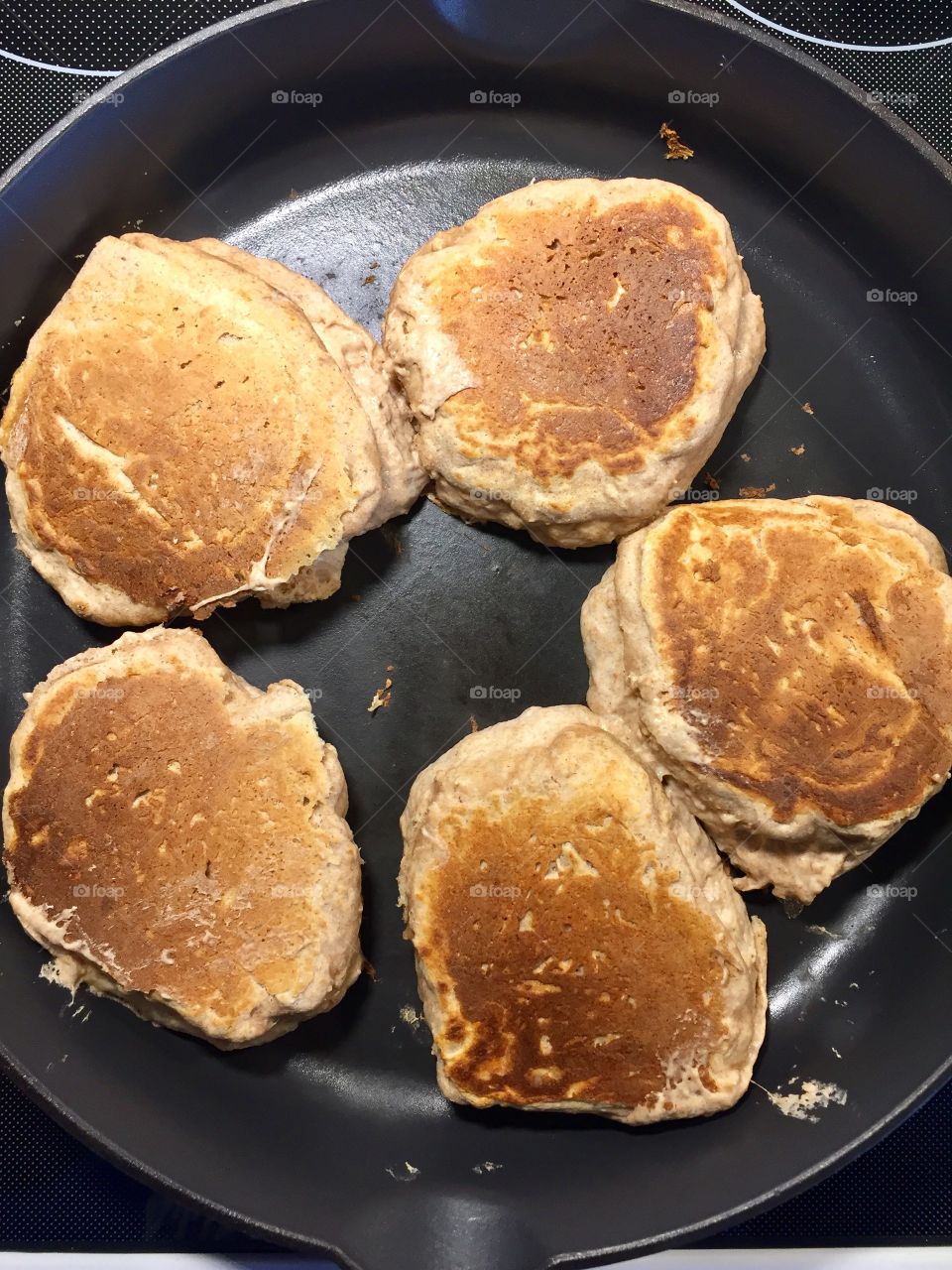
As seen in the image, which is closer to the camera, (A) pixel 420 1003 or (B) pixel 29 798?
(B) pixel 29 798

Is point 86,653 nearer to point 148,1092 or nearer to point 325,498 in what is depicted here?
point 325,498

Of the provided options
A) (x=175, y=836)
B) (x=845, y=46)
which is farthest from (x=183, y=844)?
(x=845, y=46)

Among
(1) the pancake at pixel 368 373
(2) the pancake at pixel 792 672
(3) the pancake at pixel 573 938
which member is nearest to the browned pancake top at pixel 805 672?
(2) the pancake at pixel 792 672

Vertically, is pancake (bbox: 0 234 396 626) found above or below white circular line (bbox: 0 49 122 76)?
below

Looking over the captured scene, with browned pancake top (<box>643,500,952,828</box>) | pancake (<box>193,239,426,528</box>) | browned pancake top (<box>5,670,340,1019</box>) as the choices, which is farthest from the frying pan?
browned pancake top (<box>643,500,952,828</box>)

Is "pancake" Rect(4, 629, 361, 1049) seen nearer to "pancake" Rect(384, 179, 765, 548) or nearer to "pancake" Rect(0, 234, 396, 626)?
"pancake" Rect(0, 234, 396, 626)

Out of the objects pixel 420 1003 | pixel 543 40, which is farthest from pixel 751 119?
pixel 420 1003

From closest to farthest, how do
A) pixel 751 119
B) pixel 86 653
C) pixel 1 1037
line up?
1. pixel 1 1037
2. pixel 86 653
3. pixel 751 119
